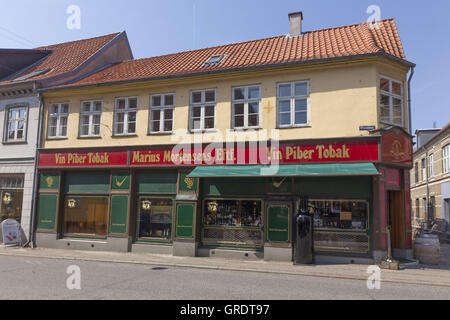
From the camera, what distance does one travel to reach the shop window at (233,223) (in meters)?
13.5

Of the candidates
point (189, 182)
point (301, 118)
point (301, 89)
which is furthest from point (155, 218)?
point (301, 89)

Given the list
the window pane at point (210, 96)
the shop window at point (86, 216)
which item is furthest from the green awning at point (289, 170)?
the shop window at point (86, 216)

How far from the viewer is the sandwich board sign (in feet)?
51.7

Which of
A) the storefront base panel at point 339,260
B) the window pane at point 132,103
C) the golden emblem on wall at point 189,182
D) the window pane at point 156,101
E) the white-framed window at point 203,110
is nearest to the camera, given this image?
the storefront base panel at point 339,260

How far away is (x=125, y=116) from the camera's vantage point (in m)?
15.6

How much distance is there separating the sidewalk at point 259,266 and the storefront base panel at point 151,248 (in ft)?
0.78

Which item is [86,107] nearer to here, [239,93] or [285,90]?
[239,93]

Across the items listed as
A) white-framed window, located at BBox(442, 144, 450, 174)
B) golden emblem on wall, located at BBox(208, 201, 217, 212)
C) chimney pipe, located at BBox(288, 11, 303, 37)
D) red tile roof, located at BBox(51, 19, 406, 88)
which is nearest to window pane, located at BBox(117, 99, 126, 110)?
red tile roof, located at BBox(51, 19, 406, 88)

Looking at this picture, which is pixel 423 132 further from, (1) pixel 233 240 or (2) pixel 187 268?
(2) pixel 187 268

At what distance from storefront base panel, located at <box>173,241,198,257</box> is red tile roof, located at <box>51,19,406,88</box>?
6.72 metres

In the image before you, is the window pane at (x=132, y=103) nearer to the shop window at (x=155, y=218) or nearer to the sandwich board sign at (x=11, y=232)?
the shop window at (x=155, y=218)

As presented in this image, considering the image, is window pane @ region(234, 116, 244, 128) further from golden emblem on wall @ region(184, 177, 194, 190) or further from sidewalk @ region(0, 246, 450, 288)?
sidewalk @ region(0, 246, 450, 288)

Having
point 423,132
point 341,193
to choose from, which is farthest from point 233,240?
point 423,132
